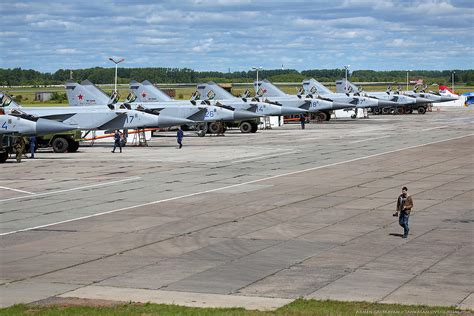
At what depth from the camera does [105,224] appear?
2609 cm

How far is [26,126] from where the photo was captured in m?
50.2

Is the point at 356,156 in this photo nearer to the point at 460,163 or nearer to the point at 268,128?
the point at 460,163

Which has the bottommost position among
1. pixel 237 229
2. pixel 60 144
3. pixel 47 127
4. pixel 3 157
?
pixel 237 229

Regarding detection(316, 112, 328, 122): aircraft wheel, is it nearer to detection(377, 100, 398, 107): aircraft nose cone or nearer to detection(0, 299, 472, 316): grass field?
detection(377, 100, 398, 107): aircraft nose cone

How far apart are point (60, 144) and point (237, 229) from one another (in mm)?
31463

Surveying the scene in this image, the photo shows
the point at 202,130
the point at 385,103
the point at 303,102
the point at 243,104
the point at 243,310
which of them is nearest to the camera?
the point at 243,310

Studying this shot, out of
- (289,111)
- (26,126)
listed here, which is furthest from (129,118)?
(289,111)

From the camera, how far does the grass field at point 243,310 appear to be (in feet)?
49.8

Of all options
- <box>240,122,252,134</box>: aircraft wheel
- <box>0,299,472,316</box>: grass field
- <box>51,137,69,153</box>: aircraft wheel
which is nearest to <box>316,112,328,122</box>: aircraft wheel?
<box>240,122,252,134</box>: aircraft wheel

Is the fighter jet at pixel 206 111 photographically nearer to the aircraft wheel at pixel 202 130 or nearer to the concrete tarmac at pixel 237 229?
the aircraft wheel at pixel 202 130

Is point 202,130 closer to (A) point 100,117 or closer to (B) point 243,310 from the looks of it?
(A) point 100,117

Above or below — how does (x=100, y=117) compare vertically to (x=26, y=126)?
above

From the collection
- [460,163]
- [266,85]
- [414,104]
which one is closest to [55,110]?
[460,163]

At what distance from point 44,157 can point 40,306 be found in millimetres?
35829
